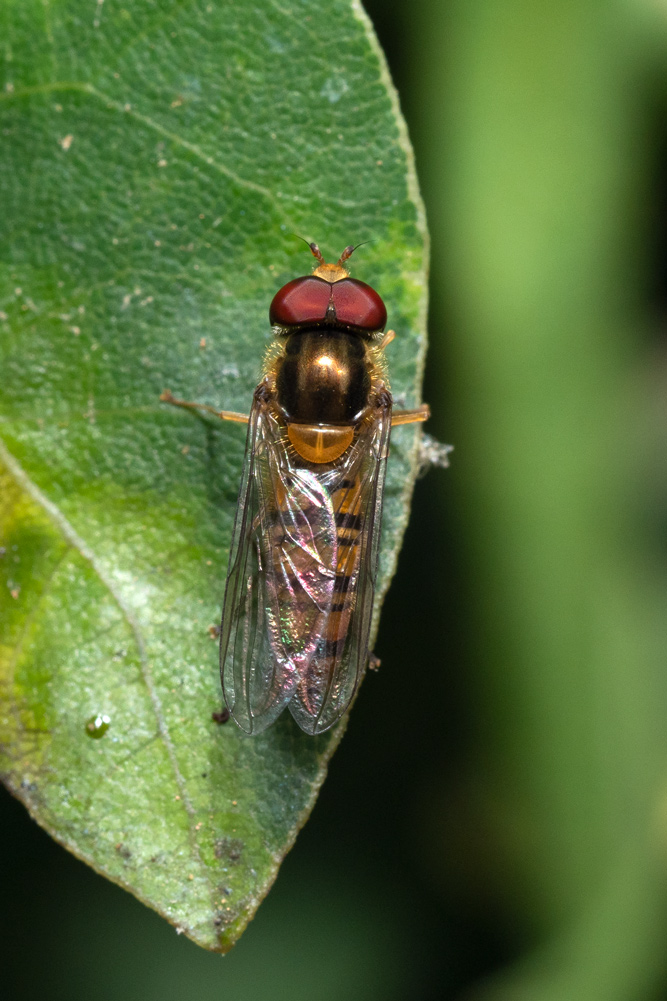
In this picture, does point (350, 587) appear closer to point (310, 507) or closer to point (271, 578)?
point (271, 578)

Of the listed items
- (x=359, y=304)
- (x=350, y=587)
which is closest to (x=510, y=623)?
(x=350, y=587)

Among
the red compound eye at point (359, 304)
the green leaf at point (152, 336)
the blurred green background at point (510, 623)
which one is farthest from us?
the blurred green background at point (510, 623)

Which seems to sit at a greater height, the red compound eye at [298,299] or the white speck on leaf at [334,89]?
the white speck on leaf at [334,89]

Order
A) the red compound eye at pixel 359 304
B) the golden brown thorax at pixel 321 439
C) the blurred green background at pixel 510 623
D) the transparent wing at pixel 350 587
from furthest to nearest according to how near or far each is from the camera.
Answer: the blurred green background at pixel 510 623, the golden brown thorax at pixel 321 439, the red compound eye at pixel 359 304, the transparent wing at pixel 350 587

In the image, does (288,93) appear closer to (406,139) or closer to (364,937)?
(406,139)

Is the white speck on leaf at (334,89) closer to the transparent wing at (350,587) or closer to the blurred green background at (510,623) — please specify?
the blurred green background at (510,623)

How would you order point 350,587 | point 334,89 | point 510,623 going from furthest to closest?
1. point 510,623
2. point 350,587
3. point 334,89

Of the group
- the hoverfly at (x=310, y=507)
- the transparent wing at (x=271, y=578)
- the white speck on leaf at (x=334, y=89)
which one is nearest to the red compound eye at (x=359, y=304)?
the hoverfly at (x=310, y=507)

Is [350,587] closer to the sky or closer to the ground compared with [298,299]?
closer to the ground
